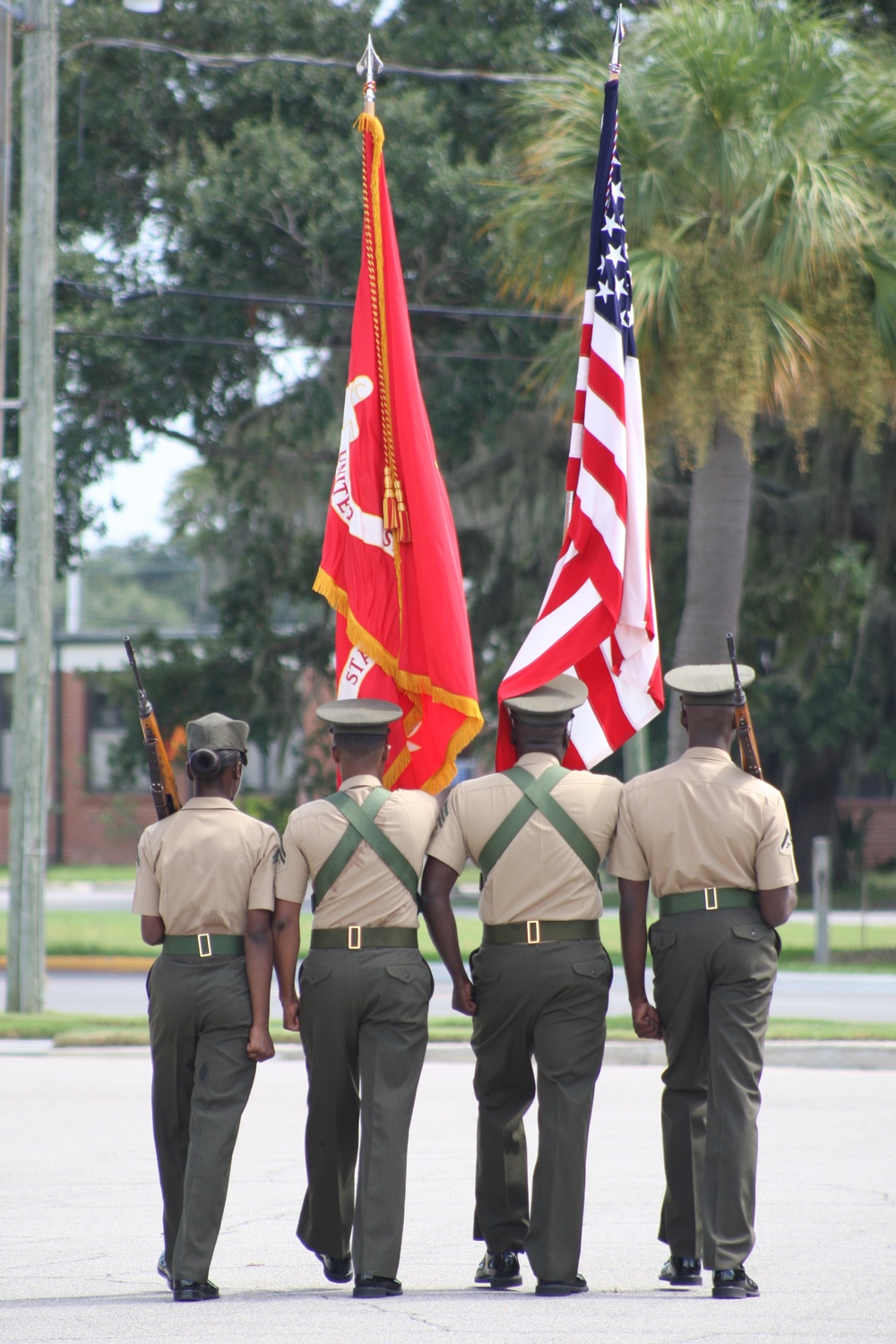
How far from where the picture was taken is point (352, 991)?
17.8 ft

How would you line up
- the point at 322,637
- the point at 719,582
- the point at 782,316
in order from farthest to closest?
the point at 322,637, the point at 719,582, the point at 782,316

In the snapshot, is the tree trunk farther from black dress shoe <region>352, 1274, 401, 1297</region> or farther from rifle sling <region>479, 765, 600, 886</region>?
black dress shoe <region>352, 1274, 401, 1297</region>

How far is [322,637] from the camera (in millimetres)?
21500

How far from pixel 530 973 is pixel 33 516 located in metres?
8.52

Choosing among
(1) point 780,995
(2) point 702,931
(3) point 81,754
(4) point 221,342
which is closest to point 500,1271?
(2) point 702,931

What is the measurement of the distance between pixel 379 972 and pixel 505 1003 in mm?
402

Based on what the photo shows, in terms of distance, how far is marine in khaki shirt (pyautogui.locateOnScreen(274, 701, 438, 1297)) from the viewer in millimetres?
5426

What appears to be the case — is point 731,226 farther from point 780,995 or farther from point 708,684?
point 708,684

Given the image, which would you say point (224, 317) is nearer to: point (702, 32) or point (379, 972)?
A: point (702, 32)

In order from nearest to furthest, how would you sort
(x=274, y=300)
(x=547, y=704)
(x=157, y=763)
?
(x=547, y=704)
(x=157, y=763)
(x=274, y=300)

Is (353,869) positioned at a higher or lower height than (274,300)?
lower

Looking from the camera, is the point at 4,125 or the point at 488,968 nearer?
the point at 488,968

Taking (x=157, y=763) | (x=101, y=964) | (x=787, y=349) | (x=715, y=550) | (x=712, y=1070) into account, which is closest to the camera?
(x=712, y=1070)

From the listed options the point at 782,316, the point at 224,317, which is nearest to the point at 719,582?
the point at 782,316
